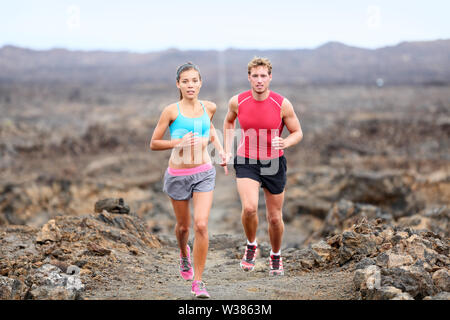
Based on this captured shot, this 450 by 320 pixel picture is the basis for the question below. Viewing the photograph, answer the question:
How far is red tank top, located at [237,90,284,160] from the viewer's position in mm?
5309

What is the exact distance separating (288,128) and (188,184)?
1.22 m

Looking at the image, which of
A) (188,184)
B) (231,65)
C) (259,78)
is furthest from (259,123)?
(231,65)

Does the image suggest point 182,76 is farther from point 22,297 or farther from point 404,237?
point 404,237

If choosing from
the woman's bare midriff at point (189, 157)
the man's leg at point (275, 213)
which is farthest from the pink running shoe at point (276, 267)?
the woman's bare midriff at point (189, 157)

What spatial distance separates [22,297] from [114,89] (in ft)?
304

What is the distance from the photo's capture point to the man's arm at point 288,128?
512 cm

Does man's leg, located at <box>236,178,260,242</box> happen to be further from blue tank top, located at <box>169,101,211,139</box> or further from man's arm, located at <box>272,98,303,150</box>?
blue tank top, located at <box>169,101,211,139</box>

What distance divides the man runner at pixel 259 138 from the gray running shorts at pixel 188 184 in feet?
1.57

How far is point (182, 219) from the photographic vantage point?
5.11 meters

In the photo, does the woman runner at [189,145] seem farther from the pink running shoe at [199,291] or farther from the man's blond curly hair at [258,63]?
the man's blond curly hair at [258,63]

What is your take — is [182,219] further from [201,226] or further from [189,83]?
[189,83]
